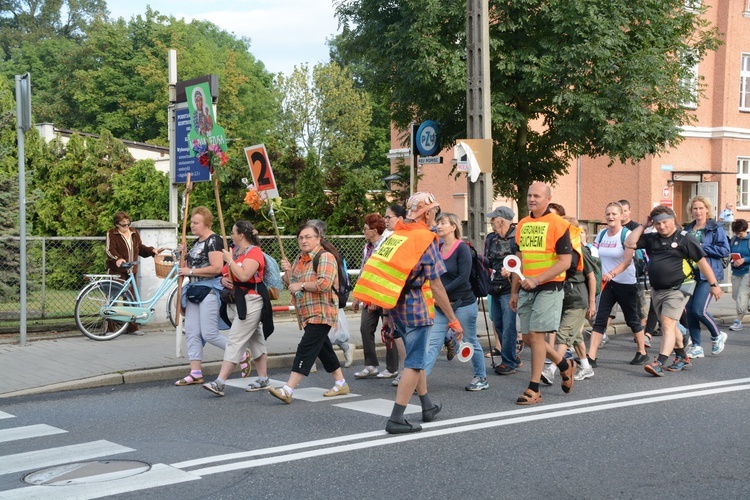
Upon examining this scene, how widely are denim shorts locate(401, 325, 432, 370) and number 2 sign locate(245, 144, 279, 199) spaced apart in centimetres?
351

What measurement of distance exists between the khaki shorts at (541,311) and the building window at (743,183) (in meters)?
27.9

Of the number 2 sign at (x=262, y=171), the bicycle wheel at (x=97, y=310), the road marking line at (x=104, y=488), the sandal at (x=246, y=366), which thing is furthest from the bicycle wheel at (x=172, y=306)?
the road marking line at (x=104, y=488)

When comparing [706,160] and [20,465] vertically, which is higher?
[706,160]

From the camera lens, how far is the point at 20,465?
6242mm

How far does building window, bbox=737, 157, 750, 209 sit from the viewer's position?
33844 mm

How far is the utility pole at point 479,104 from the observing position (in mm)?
13734

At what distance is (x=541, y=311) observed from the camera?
27.0 feet

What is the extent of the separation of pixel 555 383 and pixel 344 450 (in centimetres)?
360

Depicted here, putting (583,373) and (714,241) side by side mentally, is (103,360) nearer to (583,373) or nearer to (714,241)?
(583,373)

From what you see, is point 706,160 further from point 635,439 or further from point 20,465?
point 20,465

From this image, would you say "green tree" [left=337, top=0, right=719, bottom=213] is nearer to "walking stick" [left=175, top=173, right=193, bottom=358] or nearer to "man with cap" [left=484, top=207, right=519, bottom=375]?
"man with cap" [left=484, top=207, right=519, bottom=375]

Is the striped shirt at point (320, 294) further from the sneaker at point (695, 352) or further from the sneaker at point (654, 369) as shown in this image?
the sneaker at point (695, 352)

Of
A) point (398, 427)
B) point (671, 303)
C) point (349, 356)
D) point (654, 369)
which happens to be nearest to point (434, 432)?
point (398, 427)

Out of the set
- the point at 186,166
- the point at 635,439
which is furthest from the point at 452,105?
the point at 635,439
